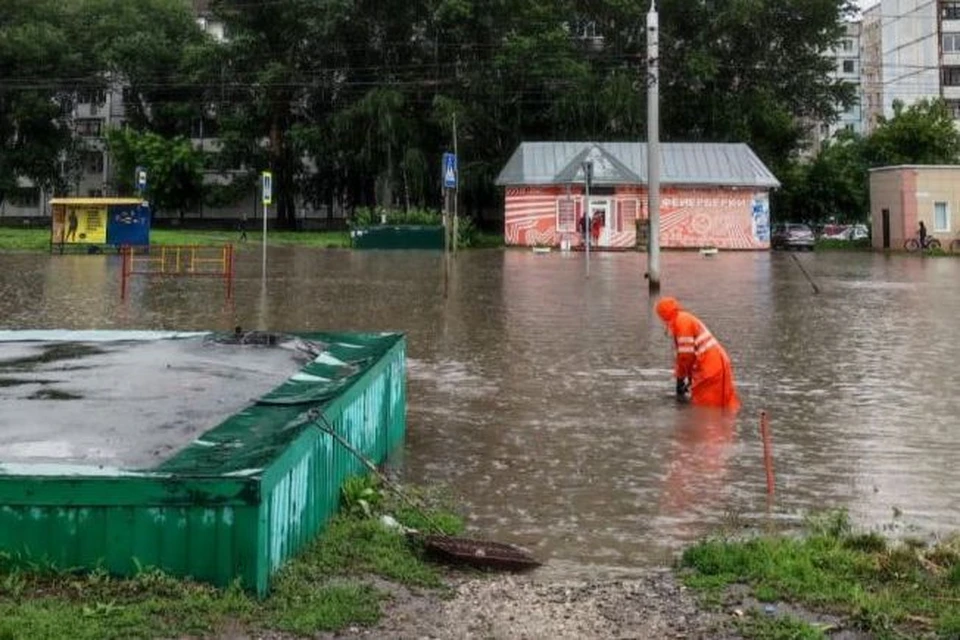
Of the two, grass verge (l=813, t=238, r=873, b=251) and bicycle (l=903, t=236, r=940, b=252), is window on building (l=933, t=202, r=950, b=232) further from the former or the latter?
grass verge (l=813, t=238, r=873, b=251)

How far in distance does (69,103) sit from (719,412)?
6878cm

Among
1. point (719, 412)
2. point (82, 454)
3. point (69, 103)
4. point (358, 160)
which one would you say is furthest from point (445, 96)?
point (82, 454)

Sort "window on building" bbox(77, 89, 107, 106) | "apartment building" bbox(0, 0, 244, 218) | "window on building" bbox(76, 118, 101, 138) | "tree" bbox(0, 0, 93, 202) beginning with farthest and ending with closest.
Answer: "window on building" bbox(76, 118, 101, 138), "apartment building" bbox(0, 0, 244, 218), "window on building" bbox(77, 89, 107, 106), "tree" bbox(0, 0, 93, 202)

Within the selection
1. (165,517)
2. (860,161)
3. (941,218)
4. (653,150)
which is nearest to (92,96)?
(860,161)

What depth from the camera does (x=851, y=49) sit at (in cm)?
12375

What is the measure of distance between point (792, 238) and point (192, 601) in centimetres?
4739

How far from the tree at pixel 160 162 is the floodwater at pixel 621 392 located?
37.6m

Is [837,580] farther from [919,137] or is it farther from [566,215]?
[919,137]

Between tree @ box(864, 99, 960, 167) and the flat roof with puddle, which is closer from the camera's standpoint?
the flat roof with puddle

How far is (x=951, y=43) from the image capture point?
295ft

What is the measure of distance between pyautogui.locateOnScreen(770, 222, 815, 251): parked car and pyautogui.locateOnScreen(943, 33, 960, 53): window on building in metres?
48.8

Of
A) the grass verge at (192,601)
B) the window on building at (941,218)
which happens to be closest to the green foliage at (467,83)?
the window on building at (941,218)

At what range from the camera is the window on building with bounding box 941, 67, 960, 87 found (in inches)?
3562

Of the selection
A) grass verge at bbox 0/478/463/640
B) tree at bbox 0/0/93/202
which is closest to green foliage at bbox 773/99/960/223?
tree at bbox 0/0/93/202
